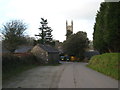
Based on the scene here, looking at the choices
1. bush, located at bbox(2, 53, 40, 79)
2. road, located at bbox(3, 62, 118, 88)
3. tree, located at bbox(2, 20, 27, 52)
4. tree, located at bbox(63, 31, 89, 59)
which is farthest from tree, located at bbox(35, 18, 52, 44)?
road, located at bbox(3, 62, 118, 88)

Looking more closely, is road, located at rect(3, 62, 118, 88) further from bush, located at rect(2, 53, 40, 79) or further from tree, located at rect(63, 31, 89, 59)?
tree, located at rect(63, 31, 89, 59)

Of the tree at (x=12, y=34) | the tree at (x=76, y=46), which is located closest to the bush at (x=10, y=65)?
the tree at (x=12, y=34)

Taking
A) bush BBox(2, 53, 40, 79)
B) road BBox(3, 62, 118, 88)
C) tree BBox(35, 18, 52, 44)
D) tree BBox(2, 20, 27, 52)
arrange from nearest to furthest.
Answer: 1. road BBox(3, 62, 118, 88)
2. bush BBox(2, 53, 40, 79)
3. tree BBox(2, 20, 27, 52)
4. tree BBox(35, 18, 52, 44)

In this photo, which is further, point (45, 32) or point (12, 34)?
point (45, 32)

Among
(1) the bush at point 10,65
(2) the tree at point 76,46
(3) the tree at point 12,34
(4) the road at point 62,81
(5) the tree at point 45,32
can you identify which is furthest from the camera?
(5) the tree at point 45,32

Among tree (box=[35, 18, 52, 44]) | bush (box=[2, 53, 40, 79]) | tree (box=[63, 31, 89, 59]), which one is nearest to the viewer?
bush (box=[2, 53, 40, 79])

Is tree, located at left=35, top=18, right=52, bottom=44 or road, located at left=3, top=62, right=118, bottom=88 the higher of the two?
tree, located at left=35, top=18, right=52, bottom=44

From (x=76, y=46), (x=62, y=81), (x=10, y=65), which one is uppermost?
(x=76, y=46)

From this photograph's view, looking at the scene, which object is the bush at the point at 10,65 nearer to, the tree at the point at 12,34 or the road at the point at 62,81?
the road at the point at 62,81

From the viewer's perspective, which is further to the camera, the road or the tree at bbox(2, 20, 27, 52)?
the tree at bbox(2, 20, 27, 52)

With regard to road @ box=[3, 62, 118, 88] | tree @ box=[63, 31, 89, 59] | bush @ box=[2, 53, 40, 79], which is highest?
tree @ box=[63, 31, 89, 59]

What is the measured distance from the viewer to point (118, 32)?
24.2m

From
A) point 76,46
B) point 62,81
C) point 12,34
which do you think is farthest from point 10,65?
point 76,46

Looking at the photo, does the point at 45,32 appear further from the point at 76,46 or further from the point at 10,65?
the point at 10,65
